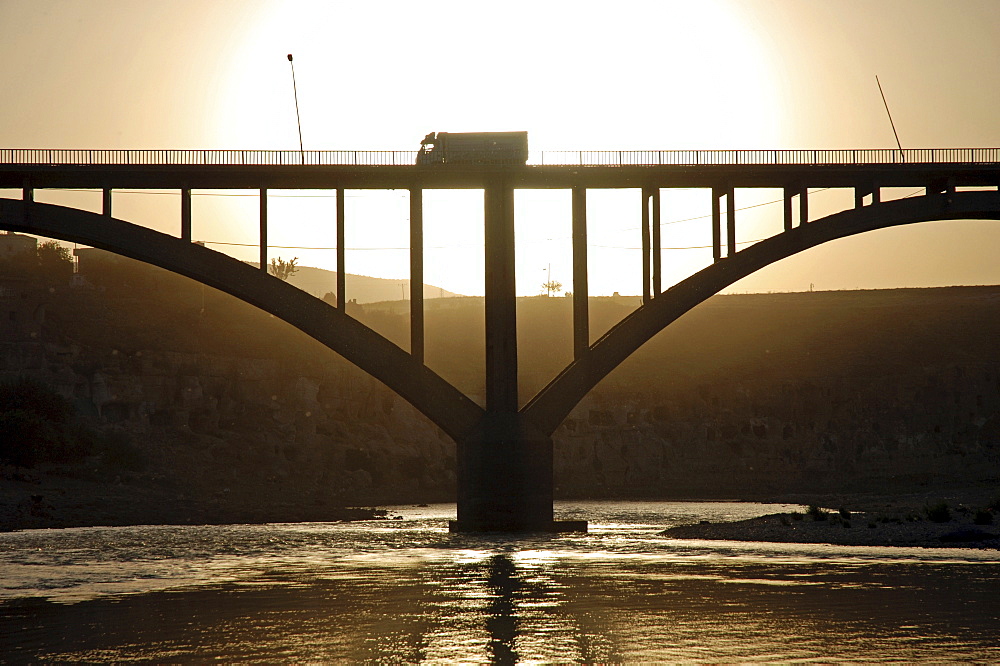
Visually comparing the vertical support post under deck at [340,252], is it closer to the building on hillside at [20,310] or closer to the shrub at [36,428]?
the shrub at [36,428]

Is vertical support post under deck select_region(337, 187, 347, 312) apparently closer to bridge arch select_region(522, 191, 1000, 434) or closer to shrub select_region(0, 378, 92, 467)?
bridge arch select_region(522, 191, 1000, 434)

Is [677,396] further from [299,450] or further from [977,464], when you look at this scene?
[299,450]

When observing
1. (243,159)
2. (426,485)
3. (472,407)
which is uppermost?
(243,159)

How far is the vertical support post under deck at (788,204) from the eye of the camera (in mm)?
53625

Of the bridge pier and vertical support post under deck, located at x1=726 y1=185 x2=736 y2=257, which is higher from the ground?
vertical support post under deck, located at x1=726 y1=185 x2=736 y2=257

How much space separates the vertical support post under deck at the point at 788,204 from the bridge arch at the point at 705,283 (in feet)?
3.17

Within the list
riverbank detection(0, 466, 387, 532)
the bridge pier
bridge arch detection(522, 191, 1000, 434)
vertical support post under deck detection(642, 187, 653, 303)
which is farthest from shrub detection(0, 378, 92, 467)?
vertical support post under deck detection(642, 187, 653, 303)

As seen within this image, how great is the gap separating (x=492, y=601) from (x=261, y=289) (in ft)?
83.0

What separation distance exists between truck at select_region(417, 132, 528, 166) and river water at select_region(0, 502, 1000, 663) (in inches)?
643

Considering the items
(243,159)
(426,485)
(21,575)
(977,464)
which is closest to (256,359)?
(426,485)

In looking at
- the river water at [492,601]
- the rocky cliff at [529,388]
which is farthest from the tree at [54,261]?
the river water at [492,601]

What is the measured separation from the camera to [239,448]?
86.1 m

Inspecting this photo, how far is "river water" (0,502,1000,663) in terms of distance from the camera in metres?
20.6

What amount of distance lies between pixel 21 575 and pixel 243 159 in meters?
22.1
